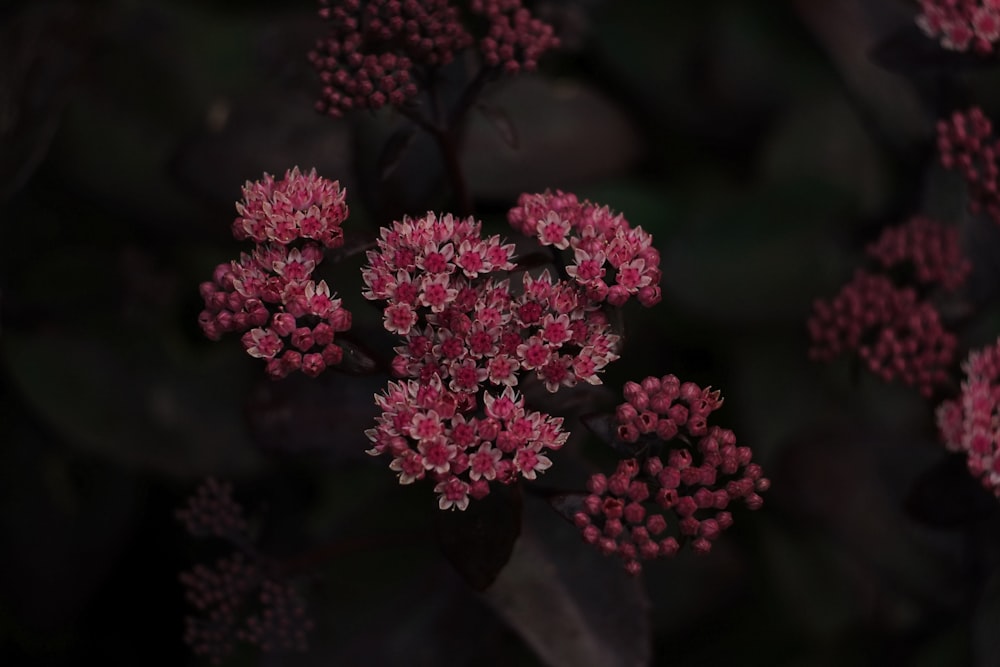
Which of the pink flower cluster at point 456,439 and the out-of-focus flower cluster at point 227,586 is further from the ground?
the pink flower cluster at point 456,439

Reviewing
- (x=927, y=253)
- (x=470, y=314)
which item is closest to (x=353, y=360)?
(x=470, y=314)

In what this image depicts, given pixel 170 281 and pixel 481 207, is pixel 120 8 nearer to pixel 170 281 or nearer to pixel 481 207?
pixel 170 281

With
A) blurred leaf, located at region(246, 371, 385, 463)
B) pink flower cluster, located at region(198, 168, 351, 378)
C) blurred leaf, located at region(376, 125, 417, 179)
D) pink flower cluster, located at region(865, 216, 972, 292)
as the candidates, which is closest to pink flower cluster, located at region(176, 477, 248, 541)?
blurred leaf, located at region(246, 371, 385, 463)

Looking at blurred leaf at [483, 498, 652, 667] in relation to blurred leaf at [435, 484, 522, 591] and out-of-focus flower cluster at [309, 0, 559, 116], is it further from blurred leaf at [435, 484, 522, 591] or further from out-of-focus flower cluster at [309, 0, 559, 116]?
out-of-focus flower cluster at [309, 0, 559, 116]

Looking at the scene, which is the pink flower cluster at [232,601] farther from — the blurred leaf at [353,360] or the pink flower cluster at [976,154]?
the pink flower cluster at [976,154]

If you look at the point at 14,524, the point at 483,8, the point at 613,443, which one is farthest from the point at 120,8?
the point at 613,443

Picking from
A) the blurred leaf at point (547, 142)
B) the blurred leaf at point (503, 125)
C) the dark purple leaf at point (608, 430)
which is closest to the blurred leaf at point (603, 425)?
the dark purple leaf at point (608, 430)

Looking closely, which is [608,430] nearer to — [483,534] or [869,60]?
[483,534]
